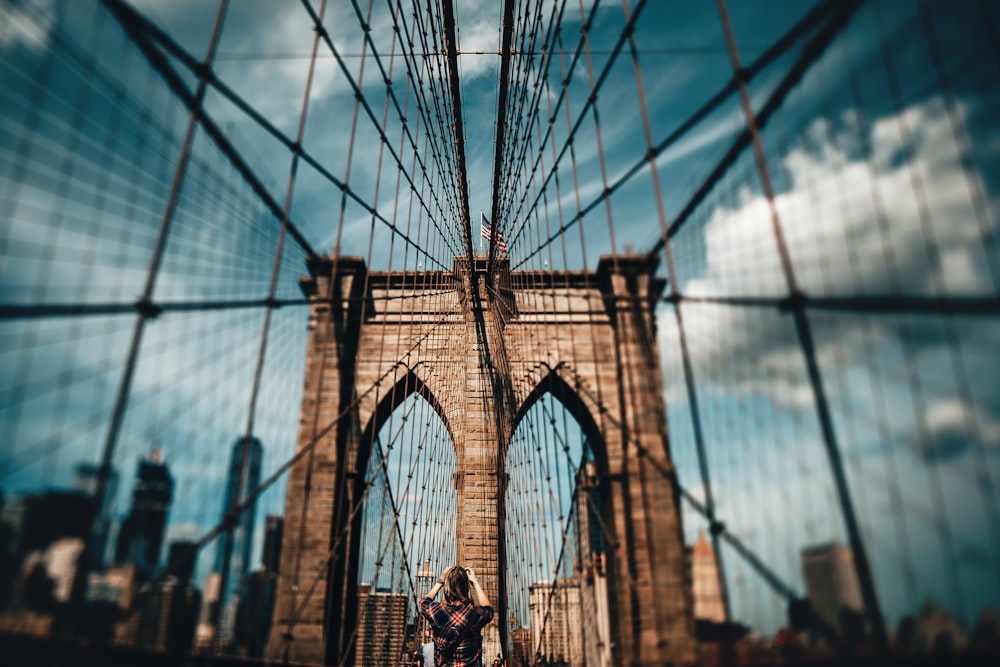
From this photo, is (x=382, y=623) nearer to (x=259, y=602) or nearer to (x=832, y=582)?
(x=259, y=602)

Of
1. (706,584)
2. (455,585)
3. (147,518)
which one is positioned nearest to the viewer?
(706,584)

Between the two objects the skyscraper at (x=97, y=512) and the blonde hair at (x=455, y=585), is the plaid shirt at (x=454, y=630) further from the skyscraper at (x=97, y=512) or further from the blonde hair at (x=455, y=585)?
the skyscraper at (x=97, y=512)

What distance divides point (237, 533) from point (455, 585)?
137 cm

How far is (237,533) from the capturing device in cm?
322

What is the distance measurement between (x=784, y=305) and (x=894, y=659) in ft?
3.23

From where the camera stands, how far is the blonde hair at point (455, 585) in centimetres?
348

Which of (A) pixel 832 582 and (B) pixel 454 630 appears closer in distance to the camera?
(A) pixel 832 582

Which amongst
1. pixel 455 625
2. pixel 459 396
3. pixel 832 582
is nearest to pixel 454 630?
pixel 455 625

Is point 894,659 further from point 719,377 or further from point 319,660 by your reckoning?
point 319,660

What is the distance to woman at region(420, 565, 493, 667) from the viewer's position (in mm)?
3389

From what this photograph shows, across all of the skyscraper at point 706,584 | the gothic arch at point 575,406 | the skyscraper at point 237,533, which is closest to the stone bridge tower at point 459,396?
the gothic arch at point 575,406

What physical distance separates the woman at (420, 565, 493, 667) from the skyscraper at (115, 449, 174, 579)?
1.66 meters

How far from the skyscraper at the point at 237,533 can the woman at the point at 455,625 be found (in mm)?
1127

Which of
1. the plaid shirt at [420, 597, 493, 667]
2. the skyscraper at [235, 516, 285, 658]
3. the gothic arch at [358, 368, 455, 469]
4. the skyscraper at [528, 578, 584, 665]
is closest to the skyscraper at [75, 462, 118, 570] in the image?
the skyscraper at [235, 516, 285, 658]
